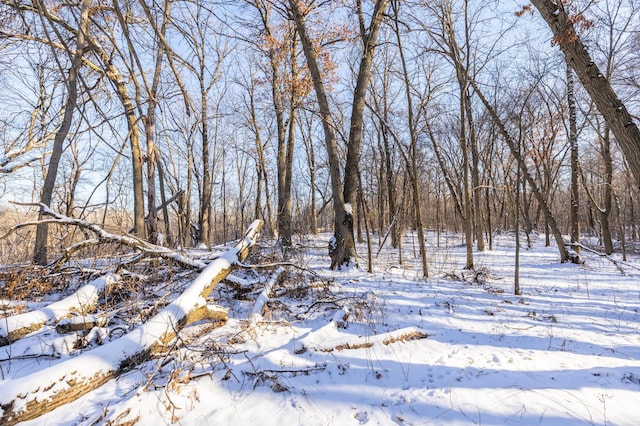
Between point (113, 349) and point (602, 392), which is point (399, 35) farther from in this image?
point (113, 349)

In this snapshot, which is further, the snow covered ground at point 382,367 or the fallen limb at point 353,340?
Answer: the fallen limb at point 353,340

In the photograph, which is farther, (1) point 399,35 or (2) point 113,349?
(1) point 399,35

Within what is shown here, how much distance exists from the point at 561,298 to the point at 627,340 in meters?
1.88

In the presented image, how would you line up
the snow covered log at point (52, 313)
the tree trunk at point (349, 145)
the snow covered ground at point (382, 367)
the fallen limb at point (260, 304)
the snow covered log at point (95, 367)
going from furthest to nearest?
the tree trunk at point (349, 145)
the fallen limb at point (260, 304)
the snow covered log at point (52, 313)
the snow covered ground at point (382, 367)
the snow covered log at point (95, 367)

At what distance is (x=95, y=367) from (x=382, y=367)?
2.45 m

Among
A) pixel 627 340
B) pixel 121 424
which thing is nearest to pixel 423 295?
pixel 627 340

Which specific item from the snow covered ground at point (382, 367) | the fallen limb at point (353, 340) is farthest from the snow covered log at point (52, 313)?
the fallen limb at point (353, 340)

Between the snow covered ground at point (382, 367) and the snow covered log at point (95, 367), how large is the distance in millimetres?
110

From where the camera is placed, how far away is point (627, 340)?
340 centimetres

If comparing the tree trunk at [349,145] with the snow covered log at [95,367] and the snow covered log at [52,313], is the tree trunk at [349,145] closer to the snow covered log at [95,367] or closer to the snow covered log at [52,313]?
the snow covered log at [95,367]

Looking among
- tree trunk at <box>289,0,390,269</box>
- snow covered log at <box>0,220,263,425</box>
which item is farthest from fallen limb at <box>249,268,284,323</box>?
tree trunk at <box>289,0,390,269</box>

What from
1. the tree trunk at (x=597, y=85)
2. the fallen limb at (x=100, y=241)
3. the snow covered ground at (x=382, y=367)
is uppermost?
the tree trunk at (x=597, y=85)

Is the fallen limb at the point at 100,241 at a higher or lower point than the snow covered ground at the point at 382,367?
higher

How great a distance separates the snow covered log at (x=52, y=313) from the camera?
3020 mm
